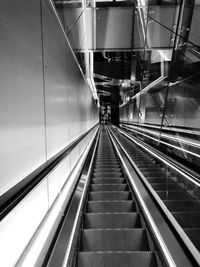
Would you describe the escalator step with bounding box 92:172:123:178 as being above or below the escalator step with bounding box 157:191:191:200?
below

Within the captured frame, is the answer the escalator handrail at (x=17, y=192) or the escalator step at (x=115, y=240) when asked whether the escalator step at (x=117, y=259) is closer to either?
the escalator step at (x=115, y=240)

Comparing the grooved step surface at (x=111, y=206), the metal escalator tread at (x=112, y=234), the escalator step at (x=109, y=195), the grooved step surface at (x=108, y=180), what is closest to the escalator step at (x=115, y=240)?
the metal escalator tread at (x=112, y=234)

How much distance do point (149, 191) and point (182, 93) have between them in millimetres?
4152

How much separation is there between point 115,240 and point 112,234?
65mm

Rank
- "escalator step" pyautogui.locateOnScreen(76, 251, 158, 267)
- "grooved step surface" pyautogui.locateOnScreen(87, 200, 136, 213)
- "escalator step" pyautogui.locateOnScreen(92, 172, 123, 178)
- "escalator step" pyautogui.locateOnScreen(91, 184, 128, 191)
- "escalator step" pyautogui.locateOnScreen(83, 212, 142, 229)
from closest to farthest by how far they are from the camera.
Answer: "escalator step" pyautogui.locateOnScreen(76, 251, 158, 267)
"escalator step" pyautogui.locateOnScreen(83, 212, 142, 229)
"grooved step surface" pyautogui.locateOnScreen(87, 200, 136, 213)
"escalator step" pyautogui.locateOnScreen(91, 184, 128, 191)
"escalator step" pyautogui.locateOnScreen(92, 172, 123, 178)

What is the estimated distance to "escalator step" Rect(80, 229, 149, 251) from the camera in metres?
2.16

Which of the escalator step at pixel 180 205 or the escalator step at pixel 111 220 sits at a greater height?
the escalator step at pixel 180 205

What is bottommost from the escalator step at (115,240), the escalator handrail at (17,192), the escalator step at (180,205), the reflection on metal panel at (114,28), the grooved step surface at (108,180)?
the escalator step at (115,240)

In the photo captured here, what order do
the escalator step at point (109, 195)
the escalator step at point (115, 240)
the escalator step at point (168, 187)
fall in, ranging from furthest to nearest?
the escalator step at point (109, 195)
the escalator step at point (168, 187)
the escalator step at point (115, 240)

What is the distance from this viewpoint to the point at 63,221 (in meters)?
2.12

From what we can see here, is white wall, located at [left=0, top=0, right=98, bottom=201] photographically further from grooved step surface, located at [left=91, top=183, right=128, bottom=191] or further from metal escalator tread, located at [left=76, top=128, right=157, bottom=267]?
grooved step surface, located at [left=91, top=183, right=128, bottom=191]

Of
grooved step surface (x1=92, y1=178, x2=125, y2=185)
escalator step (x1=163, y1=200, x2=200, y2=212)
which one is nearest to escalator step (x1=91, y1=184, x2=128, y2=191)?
grooved step surface (x1=92, y1=178, x2=125, y2=185)

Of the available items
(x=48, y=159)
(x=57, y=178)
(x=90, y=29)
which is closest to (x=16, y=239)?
(x=48, y=159)

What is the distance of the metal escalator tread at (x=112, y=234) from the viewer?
184cm
